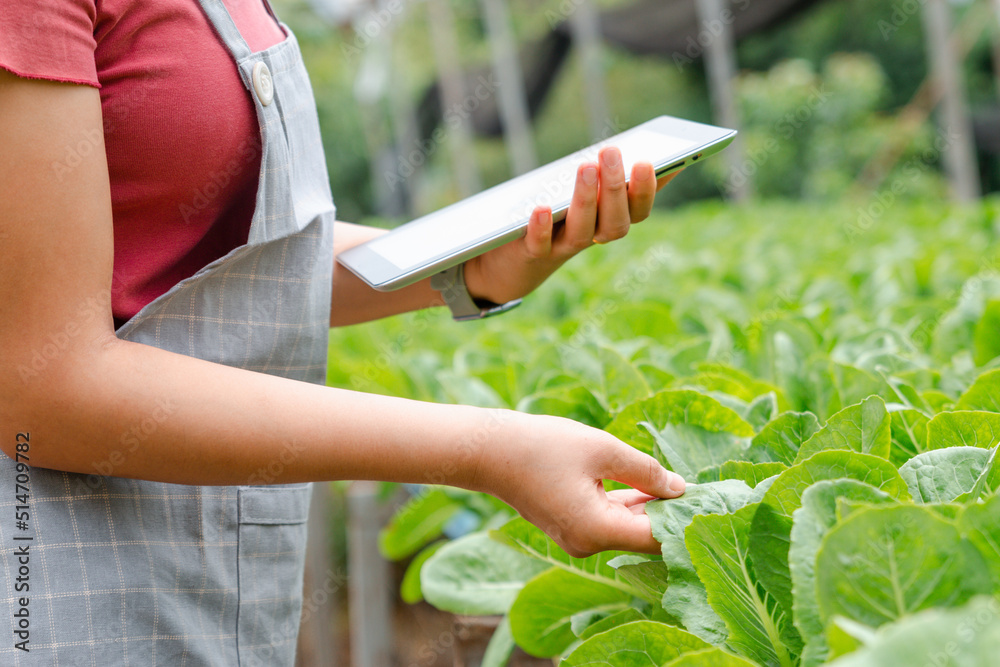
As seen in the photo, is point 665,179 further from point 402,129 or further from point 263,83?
point 402,129

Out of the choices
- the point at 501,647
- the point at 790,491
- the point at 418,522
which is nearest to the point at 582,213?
the point at 790,491

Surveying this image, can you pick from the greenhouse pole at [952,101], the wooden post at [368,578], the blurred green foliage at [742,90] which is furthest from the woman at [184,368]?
the blurred green foliage at [742,90]

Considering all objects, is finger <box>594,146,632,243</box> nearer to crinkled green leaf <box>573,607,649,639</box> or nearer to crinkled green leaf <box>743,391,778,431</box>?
crinkled green leaf <box>743,391,778,431</box>

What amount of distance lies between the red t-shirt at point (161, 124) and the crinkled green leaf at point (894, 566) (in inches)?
30.2

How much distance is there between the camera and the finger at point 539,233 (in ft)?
3.88

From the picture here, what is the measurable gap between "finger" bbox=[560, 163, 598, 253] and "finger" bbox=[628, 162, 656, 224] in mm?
61

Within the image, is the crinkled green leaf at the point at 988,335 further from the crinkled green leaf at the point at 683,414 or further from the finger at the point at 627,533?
the finger at the point at 627,533

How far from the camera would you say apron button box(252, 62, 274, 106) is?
40.8 inches

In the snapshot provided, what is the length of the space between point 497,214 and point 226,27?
1.54 ft

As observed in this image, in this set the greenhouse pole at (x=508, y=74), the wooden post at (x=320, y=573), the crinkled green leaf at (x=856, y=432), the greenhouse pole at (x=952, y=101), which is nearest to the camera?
the crinkled green leaf at (x=856, y=432)

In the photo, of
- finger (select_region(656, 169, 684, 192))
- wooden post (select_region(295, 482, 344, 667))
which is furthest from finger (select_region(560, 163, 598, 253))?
wooden post (select_region(295, 482, 344, 667))

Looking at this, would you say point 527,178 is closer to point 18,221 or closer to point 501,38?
point 18,221

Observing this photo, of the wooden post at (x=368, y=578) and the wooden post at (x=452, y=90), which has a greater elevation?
the wooden post at (x=368, y=578)

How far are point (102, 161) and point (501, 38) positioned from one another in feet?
44.4
